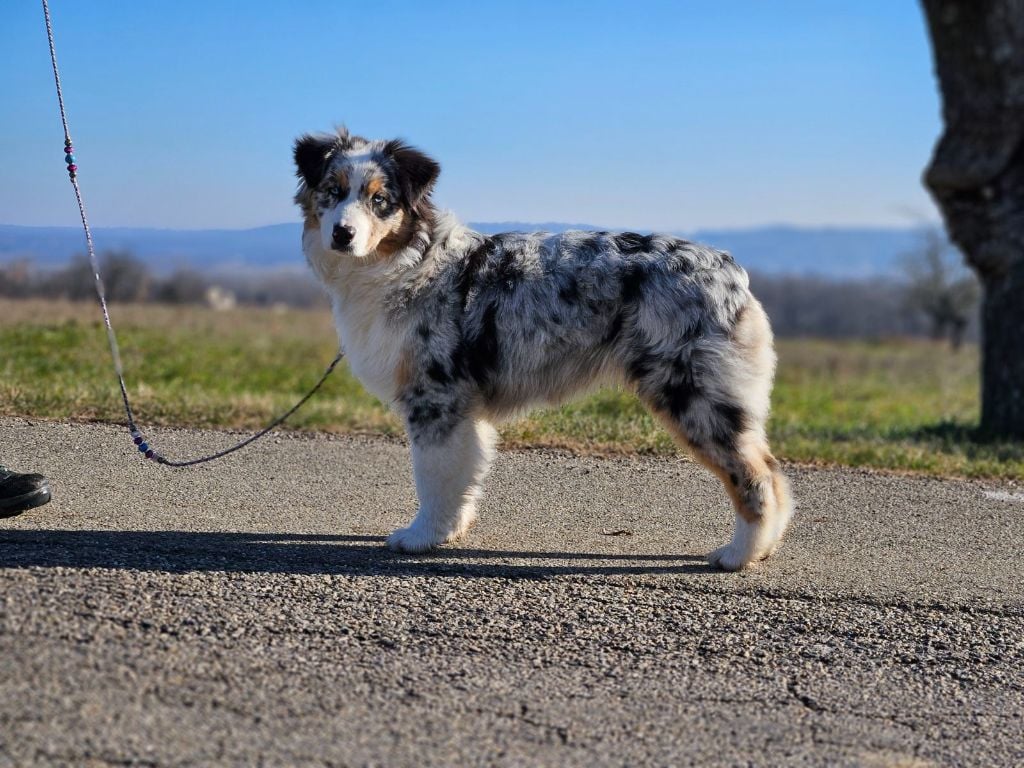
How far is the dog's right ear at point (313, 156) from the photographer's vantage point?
241 inches

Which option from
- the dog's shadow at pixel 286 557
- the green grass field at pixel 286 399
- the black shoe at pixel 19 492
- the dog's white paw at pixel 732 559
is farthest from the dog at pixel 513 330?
the green grass field at pixel 286 399

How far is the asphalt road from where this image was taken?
12.7 feet

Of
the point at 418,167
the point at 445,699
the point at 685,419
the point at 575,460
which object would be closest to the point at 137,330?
the point at 575,460

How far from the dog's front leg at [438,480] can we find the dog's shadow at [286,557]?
89mm

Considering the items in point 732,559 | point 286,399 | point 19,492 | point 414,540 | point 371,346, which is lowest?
point 732,559

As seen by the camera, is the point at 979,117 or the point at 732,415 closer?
the point at 732,415

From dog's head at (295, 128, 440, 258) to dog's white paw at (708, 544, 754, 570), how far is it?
2366mm

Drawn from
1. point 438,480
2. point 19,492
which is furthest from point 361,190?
point 19,492

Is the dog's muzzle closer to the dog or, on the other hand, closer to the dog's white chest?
the dog

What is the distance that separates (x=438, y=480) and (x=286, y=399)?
504 cm

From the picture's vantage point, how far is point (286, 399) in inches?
418

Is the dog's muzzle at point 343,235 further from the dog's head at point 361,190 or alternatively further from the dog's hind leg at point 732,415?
the dog's hind leg at point 732,415

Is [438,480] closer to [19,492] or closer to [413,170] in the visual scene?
[413,170]

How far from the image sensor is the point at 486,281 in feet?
19.9
